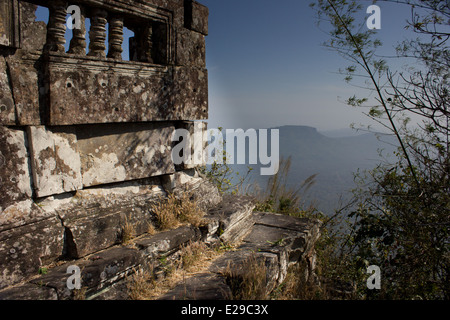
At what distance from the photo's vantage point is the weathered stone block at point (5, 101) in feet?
7.74

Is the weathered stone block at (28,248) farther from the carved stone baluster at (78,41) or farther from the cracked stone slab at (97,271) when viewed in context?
the carved stone baluster at (78,41)

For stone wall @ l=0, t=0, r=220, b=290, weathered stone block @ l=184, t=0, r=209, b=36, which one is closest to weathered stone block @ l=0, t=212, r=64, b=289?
stone wall @ l=0, t=0, r=220, b=290

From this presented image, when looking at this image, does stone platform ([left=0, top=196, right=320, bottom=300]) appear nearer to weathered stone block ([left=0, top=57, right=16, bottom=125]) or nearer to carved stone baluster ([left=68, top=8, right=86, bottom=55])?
weathered stone block ([left=0, top=57, right=16, bottom=125])

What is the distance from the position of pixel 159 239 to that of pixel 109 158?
3.09 ft

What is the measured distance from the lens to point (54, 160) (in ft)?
8.80

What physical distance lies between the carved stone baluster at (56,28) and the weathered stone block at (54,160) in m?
0.71

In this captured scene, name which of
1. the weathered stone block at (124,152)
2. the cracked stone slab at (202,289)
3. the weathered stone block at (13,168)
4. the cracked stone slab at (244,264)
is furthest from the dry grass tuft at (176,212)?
the weathered stone block at (13,168)

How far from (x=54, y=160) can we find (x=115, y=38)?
4.58 ft

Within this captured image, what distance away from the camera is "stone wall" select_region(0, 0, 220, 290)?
2430 mm

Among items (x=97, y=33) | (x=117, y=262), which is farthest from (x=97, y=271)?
(x=97, y=33)

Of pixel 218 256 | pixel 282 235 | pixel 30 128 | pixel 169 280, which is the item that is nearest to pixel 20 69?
pixel 30 128

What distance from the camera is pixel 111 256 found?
2746mm

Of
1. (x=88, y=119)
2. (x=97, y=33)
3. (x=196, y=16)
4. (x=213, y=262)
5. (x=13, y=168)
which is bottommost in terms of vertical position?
(x=213, y=262)

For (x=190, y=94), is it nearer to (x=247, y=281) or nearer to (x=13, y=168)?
(x=13, y=168)
